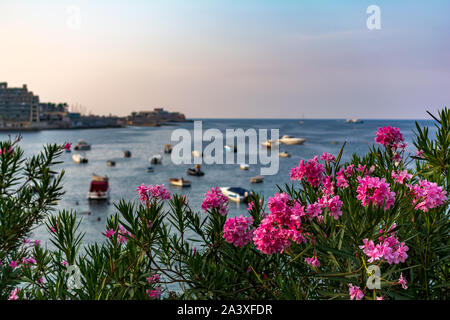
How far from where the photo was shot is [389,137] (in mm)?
3770

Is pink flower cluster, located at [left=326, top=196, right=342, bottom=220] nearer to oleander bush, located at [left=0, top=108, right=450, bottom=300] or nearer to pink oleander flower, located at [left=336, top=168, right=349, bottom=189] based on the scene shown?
oleander bush, located at [left=0, top=108, right=450, bottom=300]

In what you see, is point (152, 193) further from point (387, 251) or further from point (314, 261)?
point (387, 251)

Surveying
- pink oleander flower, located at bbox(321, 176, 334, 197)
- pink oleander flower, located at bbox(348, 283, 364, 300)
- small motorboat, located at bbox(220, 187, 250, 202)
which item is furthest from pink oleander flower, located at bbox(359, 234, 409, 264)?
small motorboat, located at bbox(220, 187, 250, 202)

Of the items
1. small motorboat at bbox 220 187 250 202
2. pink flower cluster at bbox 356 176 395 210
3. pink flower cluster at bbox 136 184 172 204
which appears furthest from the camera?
small motorboat at bbox 220 187 250 202

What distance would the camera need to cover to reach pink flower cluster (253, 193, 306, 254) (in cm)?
210

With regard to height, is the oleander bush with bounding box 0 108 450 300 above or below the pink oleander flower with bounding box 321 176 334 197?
below

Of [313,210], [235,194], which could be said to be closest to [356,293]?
[313,210]

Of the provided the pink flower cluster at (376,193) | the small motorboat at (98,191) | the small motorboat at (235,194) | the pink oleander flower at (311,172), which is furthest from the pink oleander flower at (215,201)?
the small motorboat at (98,191)

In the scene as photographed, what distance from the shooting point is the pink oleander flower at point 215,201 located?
9.73 ft

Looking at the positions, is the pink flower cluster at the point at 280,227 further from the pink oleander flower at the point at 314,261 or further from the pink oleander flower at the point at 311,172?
the pink oleander flower at the point at 311,172

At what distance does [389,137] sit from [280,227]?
7.27 feet

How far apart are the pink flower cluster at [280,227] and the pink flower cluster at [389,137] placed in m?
2.03
